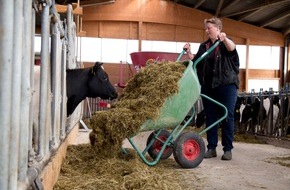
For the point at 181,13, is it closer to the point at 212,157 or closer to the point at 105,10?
the point at 105,10

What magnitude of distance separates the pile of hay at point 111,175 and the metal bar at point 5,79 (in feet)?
4.17

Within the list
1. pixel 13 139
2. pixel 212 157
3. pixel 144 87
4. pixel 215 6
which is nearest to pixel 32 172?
pixel 13 139

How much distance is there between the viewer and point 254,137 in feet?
25.1

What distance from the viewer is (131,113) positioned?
3518 mm

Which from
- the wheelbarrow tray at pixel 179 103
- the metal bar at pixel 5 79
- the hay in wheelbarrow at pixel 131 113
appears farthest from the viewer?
the wheelbarrow tray at pixel 179 103

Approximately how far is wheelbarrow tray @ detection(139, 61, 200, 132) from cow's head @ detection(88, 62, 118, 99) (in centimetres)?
209

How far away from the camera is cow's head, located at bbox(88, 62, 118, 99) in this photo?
18.5 ft

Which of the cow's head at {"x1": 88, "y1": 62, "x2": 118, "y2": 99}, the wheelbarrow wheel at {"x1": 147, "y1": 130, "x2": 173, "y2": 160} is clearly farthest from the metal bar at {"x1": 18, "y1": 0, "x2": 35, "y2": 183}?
the cow's head at {"x1": 88, "y1": 62, "x2": 118, "y2": 99}

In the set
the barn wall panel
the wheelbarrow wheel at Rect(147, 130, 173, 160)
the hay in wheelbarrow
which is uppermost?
the barn wall panel

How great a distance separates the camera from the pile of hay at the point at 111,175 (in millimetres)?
2730

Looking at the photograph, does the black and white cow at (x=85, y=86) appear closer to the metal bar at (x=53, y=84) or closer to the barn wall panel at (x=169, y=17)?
the metal bar at (x=53, y=84)

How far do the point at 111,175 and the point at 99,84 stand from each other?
285cm

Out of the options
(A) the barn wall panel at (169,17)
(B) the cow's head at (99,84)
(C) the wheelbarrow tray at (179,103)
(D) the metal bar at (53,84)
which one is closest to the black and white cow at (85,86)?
(B) the cow's head at (99,84)

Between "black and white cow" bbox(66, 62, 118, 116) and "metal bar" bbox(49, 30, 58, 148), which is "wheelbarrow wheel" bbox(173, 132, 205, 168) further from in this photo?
"black and white cow" bbox(66, 62, 118, 116)
